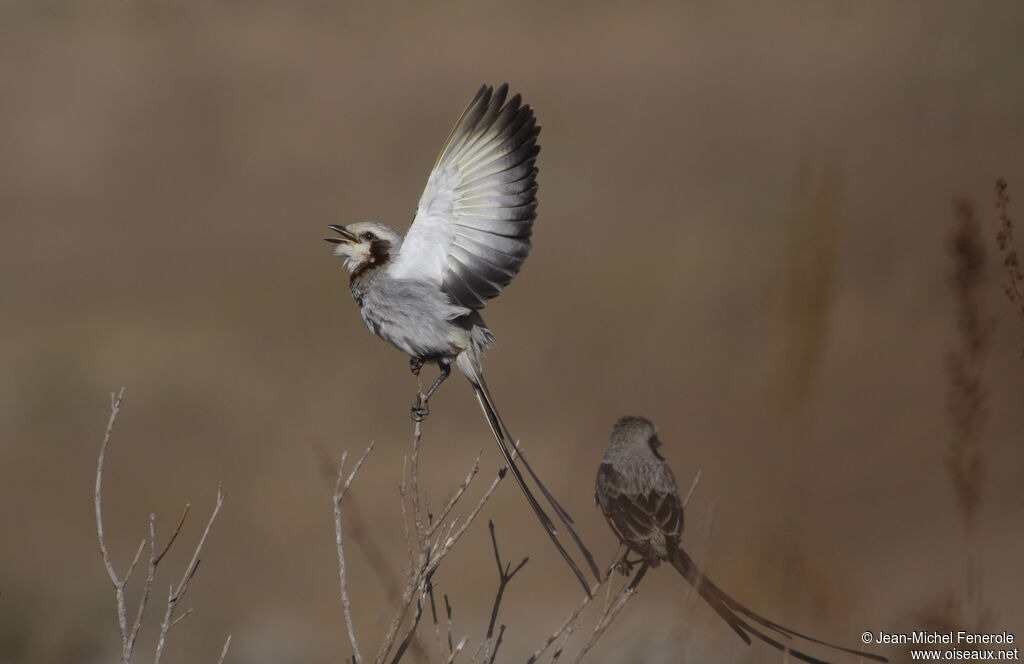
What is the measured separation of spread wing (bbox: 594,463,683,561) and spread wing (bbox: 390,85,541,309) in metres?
0.98

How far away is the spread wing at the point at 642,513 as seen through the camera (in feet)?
14.0

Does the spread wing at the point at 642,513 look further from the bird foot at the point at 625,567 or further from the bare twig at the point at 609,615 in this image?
the bare twig at the point at 609,615

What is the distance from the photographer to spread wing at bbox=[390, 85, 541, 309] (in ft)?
15.6

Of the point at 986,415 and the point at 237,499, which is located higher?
the point at 237,499

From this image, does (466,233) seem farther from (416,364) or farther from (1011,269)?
(1011,269)

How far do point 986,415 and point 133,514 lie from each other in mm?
11377

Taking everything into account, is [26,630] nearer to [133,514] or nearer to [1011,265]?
[133,514]

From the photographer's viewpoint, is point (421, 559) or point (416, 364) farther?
point (416, 364)

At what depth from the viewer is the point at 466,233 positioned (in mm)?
4832

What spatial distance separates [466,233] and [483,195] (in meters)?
0.18

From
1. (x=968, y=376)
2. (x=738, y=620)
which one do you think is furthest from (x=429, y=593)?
(x=968, y=376)

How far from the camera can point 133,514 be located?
12250mm

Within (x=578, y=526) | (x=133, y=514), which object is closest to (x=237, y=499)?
(x=133, y=514)

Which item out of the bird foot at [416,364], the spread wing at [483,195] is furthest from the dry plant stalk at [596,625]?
the bird foot at [416,364]
